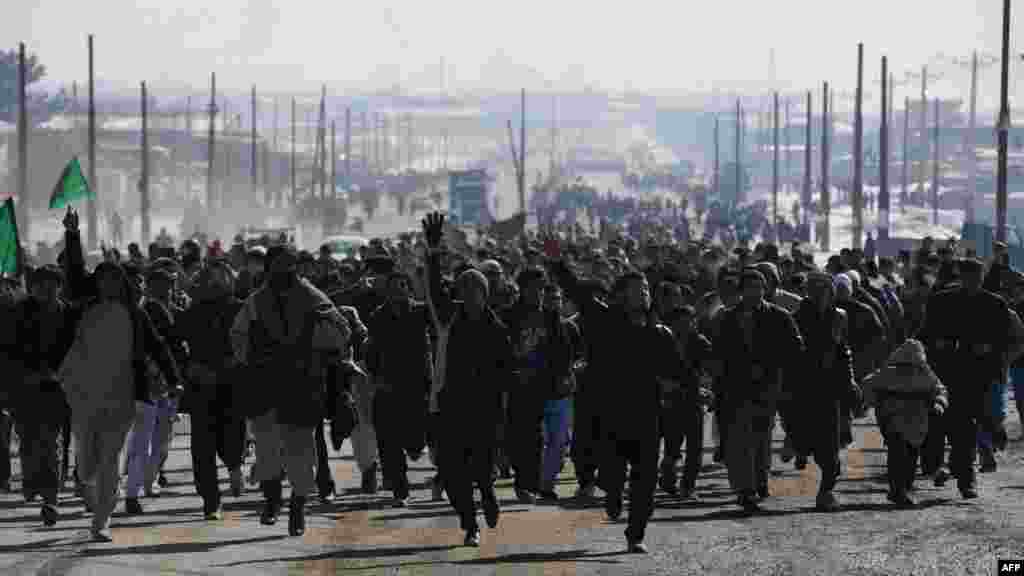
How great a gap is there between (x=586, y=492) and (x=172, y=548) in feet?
13.0

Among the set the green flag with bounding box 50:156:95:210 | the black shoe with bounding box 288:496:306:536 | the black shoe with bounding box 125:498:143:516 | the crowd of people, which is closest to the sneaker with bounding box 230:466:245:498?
the crowd of people

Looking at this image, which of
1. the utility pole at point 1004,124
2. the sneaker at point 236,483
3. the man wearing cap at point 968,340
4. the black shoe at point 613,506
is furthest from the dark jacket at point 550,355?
the utility pole at point 1004,124

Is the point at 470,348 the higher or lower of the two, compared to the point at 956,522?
higher

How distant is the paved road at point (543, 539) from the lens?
13992mm

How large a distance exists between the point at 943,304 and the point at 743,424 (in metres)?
2.15

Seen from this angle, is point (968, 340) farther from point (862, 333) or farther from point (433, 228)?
point (433, 228)

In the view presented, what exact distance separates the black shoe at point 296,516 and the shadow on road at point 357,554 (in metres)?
0.62

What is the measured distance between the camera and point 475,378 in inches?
598

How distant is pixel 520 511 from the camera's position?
56.3 feet

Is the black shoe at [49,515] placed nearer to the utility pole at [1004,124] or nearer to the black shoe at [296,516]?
the black shoe at [296,516]

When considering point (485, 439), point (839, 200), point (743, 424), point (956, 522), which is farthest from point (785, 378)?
point (839, 200)

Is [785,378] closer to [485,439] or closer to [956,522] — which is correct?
[956,522]

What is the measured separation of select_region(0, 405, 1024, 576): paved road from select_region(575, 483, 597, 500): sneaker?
36 cm

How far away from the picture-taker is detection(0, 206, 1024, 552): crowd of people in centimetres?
1502
